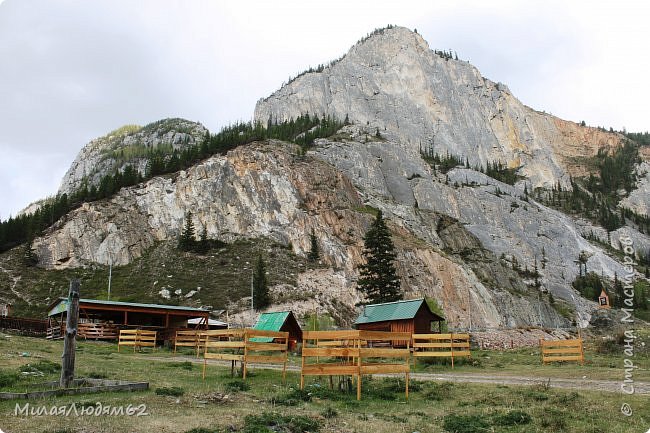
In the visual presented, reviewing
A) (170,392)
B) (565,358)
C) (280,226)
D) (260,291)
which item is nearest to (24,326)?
(260,291)

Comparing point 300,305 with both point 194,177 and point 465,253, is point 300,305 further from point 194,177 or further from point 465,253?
point 465,253

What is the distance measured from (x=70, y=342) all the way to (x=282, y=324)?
1862cm

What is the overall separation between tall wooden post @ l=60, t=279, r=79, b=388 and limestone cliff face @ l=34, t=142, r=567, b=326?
159 ft

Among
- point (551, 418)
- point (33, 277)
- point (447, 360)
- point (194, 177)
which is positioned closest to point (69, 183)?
point (194, 177)

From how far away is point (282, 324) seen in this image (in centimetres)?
3109

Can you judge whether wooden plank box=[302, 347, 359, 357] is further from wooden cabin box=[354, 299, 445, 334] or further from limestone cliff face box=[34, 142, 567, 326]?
limestone cliff face box=[34, 142, 567, 326]

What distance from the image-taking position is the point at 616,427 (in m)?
9.84

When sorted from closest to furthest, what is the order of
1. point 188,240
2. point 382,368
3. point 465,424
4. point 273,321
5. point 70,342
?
1. point 465,424
2. point 70,342
3. point 382,368
4. point 273,321
5. point 188,240

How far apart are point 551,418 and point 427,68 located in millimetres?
181933

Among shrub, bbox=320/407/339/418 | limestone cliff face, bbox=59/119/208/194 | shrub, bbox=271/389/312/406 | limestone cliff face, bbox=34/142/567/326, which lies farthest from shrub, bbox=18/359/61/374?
limestone cliff face, bbox=59/119/208/194

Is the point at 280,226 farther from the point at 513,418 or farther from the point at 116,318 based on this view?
the point at 513,418

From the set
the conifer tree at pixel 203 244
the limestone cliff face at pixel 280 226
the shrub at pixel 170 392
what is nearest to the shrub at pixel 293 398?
the shrub at pixel 170 392

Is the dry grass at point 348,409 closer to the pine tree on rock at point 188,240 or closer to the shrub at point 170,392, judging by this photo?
the shrub at point 170,392

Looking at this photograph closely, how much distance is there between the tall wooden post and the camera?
A: 500 inches
